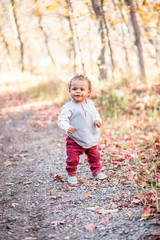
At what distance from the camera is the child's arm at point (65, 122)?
340 cm

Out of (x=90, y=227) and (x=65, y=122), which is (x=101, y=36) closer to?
(x=65, y=122)

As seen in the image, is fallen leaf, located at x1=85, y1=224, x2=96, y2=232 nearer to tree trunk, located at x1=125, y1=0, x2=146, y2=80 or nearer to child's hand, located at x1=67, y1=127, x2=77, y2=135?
child's hand, located at x1=67, y1=127, x2=77, y2=135

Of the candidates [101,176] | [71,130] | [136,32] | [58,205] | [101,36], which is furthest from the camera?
[101,36]

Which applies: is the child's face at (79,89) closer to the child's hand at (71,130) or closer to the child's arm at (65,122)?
the child's arm at (65,122)

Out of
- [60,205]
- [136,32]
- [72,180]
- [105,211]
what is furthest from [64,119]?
[136,32]

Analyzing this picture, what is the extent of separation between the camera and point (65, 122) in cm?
350

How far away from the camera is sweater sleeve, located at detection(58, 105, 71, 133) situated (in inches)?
136

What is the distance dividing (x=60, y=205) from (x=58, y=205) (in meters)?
0.03

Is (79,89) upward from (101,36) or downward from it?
downward

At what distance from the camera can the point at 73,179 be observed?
12.1ft

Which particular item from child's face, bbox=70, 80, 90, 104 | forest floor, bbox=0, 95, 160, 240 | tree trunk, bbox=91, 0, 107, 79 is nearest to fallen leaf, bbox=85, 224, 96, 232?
forest floor, bbox=0, 95, 160, 240

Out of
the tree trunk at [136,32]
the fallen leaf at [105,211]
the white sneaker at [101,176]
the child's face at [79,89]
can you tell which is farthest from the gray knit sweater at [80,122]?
the tree trunk at [136,32]

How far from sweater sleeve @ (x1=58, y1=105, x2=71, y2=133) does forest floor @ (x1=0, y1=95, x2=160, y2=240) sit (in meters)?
0.90

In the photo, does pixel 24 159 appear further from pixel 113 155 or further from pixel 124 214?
pixel 124 214
